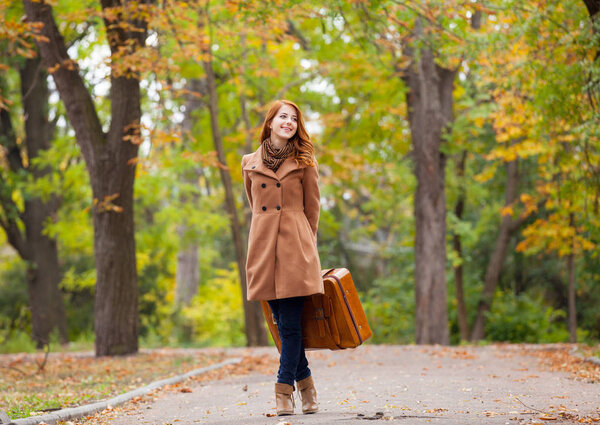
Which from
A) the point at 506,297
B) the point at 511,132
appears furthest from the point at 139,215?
the point at 511,132

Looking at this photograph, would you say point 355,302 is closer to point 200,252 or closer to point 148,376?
point 148,376

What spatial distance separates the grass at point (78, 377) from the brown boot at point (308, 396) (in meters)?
2.10

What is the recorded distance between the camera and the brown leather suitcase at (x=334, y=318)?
5.21 metres

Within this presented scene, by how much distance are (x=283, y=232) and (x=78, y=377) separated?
5.02m

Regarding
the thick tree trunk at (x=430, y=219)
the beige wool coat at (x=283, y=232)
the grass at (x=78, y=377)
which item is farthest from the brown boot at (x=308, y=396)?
the thick tree trunk at (x=430, y=219)

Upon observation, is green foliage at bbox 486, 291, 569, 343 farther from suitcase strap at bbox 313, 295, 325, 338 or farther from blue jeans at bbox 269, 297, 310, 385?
blue jeans at bbox 269, 297, 310, 385

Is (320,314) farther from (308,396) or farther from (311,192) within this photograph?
(311,192)

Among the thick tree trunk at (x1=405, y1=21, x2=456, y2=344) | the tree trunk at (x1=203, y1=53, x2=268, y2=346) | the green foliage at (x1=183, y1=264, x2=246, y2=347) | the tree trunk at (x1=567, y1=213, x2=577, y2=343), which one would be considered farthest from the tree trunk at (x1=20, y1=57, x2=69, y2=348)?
the tree trunk at (x1=567, y1=213, x2=577, y2=343)

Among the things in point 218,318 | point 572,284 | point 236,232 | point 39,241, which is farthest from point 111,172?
point 218,318

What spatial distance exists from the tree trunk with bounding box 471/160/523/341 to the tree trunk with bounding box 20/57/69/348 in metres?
11.5

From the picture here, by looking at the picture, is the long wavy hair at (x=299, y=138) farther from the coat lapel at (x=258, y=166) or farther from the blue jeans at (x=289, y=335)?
the blue jeans at (x=289, y=335)

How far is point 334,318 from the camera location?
17.2 ft

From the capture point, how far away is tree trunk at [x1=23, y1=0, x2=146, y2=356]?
1134 centimetres

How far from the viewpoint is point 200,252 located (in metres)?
28.1
